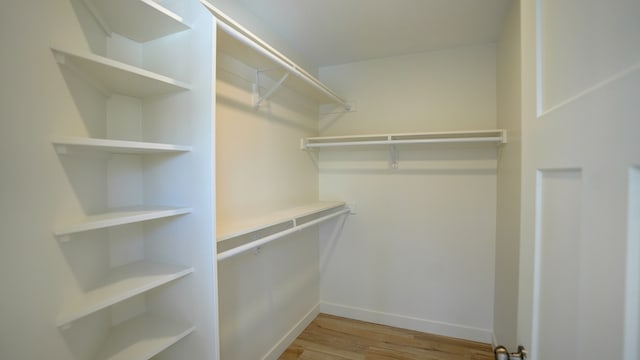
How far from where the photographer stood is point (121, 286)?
3.27 ft

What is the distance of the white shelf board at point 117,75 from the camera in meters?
0.88

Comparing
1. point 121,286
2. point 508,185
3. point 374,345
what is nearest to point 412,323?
point 374,345

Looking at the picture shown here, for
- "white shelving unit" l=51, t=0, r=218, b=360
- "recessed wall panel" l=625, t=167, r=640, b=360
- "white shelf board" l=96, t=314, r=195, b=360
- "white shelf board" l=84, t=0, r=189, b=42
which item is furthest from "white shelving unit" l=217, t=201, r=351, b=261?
"recessed wall panel" l=625, t=167, r=640, b=360

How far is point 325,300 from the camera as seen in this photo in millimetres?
2898

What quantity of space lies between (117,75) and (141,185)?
487mm

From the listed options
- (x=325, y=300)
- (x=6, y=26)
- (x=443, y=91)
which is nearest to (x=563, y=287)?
(x=6, y=26)

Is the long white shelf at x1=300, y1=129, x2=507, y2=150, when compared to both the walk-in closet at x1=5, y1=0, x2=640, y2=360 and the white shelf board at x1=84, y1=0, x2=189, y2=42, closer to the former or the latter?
the walk-in closet at x1=5, y1=0, x2=640, y2=360

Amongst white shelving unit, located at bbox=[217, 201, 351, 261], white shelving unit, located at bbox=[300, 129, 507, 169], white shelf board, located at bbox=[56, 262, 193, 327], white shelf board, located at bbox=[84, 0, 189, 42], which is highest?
white shelf board, located at bbox=[84, 0, 189, 42]

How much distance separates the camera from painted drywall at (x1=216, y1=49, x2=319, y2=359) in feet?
5.59

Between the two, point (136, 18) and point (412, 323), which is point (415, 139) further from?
point (136, 18)

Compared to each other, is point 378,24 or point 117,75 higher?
point 378,24

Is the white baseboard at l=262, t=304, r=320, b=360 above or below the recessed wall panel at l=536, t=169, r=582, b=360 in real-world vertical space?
below

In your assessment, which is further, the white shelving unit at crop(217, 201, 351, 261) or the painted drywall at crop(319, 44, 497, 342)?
the painted drywall at crop(319, 44, 497, 342)

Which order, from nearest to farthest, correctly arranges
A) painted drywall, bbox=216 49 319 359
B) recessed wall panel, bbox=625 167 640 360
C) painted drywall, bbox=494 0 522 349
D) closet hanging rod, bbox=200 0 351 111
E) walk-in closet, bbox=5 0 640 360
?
recessed wall panel, bbox=625 167 640 360, walk-in closet, bbox=5 0 640 360, closet hanging rod, bbox=200 0 351 111, painted drywall, bbox=494 0 522 349, painted drywall, bbox=216 49 319 359
